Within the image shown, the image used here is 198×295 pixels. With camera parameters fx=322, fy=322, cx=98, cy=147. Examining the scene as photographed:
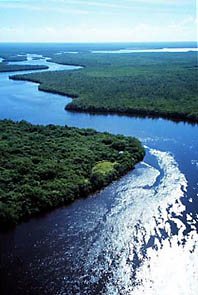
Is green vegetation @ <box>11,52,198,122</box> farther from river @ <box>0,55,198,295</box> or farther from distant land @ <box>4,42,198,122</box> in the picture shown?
river @ <box>0,55,198,295</box>

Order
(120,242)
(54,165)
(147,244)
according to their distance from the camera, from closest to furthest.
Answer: (147,244) → (120,242) → (54,165)

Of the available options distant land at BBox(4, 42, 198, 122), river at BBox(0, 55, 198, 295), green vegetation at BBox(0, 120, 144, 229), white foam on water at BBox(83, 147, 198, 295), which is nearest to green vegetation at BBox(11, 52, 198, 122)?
distant land at BBox(4, 42, 198, 122)

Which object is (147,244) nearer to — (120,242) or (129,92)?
(120,242)

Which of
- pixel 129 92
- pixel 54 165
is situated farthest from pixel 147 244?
pixel 129 92

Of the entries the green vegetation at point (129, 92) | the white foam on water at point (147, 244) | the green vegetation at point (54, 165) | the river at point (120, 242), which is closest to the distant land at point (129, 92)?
the green vegetation at point (129, 92)

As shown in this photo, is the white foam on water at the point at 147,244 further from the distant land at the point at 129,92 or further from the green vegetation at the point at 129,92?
the distant land at the point at 129,92

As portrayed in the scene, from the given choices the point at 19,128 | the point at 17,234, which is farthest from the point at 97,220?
the point at 19,128
